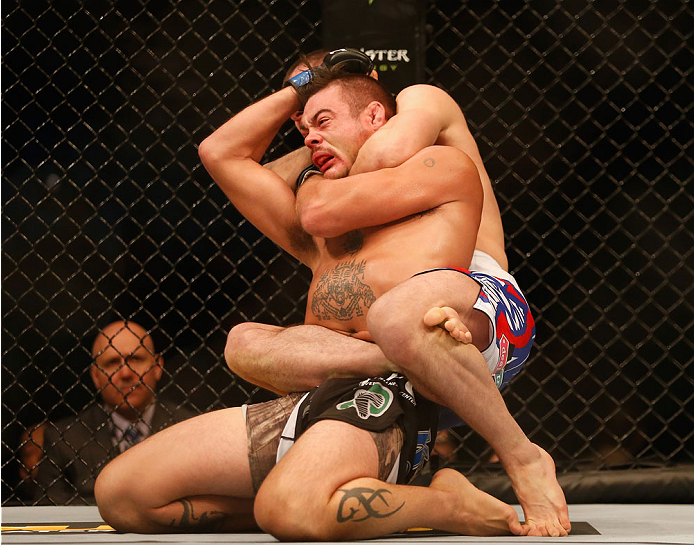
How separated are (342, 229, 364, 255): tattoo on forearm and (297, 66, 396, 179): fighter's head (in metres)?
0.10

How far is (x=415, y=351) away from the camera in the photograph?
3.20 feet

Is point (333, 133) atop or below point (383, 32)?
below

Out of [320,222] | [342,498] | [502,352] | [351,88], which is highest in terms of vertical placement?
[351,88]

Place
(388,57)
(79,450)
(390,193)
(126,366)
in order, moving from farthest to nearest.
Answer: (126,366) → (79,450) → (388,57) → (390,193)

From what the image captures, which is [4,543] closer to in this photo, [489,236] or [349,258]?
[349,258]

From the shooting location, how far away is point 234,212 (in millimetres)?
2344

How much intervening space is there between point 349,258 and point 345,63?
36cm

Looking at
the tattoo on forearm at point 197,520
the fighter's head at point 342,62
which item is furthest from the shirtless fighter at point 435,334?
the tattoo on forearm at point 197,520

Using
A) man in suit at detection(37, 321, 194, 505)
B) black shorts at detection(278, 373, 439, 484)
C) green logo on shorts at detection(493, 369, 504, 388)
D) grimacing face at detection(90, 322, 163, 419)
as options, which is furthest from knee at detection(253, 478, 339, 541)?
grimacing face at detection(90, 322, 163, 419)

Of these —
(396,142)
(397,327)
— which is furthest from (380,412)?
(396,142)

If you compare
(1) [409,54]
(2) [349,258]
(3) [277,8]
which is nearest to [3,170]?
(3) [277,8]

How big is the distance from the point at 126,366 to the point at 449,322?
1461 millimetres

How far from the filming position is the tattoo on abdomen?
114cm

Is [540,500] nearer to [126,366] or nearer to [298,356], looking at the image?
[298,356]
